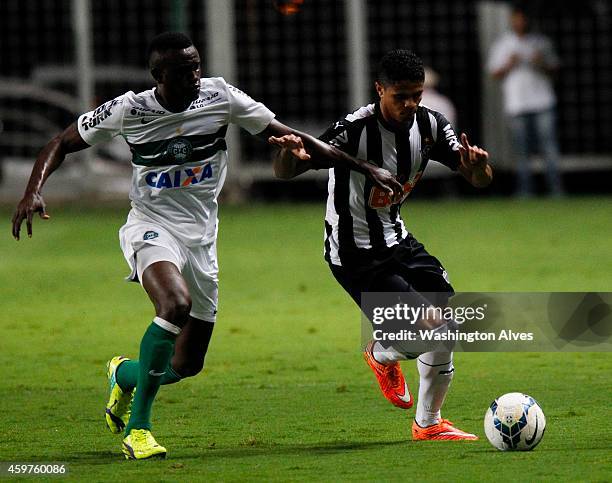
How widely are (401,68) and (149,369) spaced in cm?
199

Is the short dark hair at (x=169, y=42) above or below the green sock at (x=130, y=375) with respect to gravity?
above

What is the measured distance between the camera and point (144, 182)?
25.7 feet

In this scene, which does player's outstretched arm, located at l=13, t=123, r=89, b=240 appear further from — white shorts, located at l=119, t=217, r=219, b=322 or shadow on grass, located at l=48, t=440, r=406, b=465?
shadow on grass, located at l=48, t=440, r=406, b=465

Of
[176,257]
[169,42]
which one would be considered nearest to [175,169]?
[176,257]

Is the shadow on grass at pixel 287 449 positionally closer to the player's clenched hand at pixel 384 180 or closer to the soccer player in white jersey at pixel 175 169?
the soccer player in white jersey at pixel 175 169

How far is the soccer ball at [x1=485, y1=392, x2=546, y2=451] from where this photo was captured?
280 inches

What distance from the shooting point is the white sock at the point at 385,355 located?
8.11 m

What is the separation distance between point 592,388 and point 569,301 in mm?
2593

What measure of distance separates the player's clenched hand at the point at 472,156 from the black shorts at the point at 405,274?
1.95ft

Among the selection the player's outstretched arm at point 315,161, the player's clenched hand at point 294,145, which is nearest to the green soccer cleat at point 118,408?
the player's outstretched arm at point 315,161

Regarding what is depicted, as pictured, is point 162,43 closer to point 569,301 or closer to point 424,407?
point 424,407

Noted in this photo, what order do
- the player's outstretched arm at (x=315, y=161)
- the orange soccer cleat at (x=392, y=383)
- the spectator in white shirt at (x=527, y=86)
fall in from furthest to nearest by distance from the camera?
the spectator in white shirt at (x=527, y=86), the orange soccer cleat at (x=392, y=383), the player's outstretched arm at (x=315, y=161)

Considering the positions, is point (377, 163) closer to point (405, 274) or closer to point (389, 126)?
point (389, 126)

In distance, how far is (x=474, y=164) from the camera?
25.2ft
